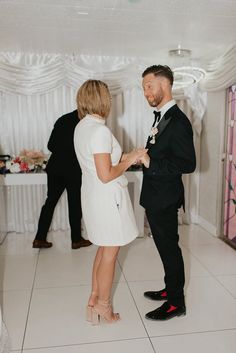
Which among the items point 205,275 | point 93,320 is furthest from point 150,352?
point 205,275

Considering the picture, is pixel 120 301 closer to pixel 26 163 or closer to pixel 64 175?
pixel 64 175

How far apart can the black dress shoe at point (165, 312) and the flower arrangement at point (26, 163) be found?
2.07 m

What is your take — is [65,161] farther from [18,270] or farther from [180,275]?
[180,275]

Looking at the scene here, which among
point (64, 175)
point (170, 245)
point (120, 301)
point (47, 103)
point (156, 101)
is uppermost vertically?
point (47, 103)

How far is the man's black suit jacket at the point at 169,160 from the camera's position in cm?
187

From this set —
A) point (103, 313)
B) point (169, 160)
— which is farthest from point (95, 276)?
point (169, 160)

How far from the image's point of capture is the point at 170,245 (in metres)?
2.03

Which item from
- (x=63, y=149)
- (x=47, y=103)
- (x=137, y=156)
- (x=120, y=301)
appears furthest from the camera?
(x=47, y=103)

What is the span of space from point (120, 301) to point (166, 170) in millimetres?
1057

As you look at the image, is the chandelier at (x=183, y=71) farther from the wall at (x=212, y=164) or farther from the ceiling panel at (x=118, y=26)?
the wall at (x=212, y=164)

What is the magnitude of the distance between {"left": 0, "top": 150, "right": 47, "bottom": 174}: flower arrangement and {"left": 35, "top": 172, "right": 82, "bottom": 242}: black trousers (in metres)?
0.34

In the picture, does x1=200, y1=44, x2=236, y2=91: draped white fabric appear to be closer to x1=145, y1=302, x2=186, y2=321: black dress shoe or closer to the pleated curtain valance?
the pleated curtain valance

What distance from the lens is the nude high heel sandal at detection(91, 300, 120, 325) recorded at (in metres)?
2.01

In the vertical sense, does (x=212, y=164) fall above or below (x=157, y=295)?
above
